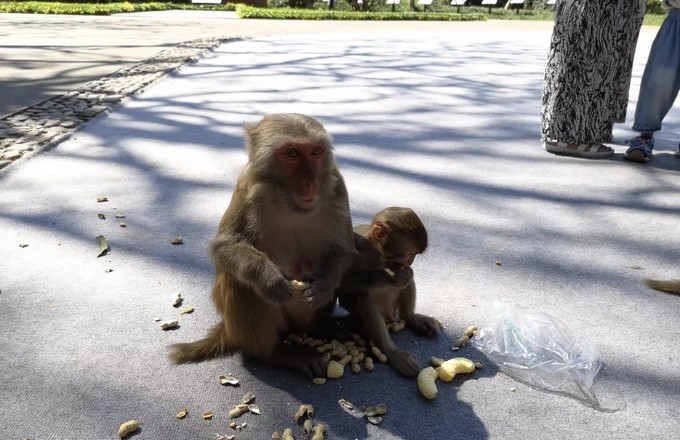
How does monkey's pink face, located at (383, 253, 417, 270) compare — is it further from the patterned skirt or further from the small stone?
the small stone

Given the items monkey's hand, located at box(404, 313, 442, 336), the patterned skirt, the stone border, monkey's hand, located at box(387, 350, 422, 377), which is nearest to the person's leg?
the patterned skirt

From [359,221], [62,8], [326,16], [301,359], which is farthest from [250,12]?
[301,359]

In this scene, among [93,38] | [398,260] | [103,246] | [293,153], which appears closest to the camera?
[293,153]

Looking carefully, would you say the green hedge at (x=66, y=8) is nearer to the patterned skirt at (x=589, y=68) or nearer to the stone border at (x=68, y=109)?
the stone border at (x=68, y=109)

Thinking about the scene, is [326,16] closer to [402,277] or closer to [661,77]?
[661,77]

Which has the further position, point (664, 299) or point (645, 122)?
point (645, 122)

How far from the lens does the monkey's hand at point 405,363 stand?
2.42 metres

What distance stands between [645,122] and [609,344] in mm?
3339

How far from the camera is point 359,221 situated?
4027 millimetres

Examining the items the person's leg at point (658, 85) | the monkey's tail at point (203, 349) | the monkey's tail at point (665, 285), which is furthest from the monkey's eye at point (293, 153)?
the person's leg at point (658, 85)

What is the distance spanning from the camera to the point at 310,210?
2.29m

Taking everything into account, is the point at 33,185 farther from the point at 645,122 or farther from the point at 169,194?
the point at 645,122

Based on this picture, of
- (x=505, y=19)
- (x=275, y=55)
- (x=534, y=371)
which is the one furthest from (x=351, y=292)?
(x=505, y=19)

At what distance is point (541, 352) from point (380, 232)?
805 millimetres
